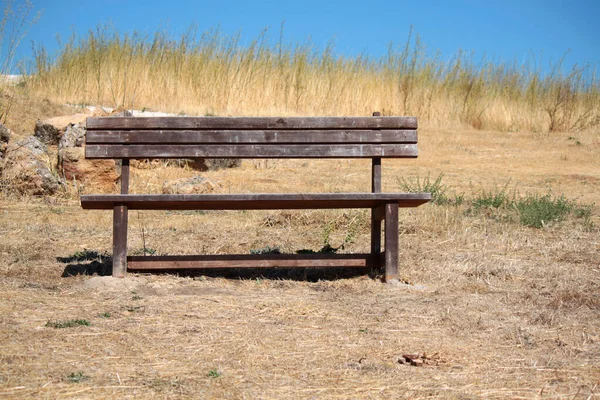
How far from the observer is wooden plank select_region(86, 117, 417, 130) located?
15.9 feet

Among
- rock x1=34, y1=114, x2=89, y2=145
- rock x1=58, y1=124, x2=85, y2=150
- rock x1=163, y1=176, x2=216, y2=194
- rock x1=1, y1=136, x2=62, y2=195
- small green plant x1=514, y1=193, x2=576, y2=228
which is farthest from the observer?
rock x1=34, y1=114, x2=89, y2=145

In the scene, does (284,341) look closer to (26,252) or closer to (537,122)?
(26,252)

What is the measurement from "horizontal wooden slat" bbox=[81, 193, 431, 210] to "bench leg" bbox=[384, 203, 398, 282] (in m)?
0.07

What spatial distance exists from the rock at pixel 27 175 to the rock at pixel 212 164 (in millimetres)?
2315

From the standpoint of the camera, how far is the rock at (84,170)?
8680mm

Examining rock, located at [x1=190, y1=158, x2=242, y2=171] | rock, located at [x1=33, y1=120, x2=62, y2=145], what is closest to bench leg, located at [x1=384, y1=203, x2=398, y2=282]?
rock, located at [x1=190, y1=158, x2=242, y2=171]

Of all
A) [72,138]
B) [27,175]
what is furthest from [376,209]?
[72,138]

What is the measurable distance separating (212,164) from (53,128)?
225 centimetres

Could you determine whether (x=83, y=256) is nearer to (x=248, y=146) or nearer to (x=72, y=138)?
(x=248, y=146)

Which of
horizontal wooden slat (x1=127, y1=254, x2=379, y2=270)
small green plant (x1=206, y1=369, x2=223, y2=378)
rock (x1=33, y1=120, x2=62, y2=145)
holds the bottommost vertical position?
small green plant (x1=206, y1=369, x2=223, y2=378)

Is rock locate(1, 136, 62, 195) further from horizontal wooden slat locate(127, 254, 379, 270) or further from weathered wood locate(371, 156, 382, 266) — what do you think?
weathered wood locate(371, 156, 382, 266)

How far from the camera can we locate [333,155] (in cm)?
491

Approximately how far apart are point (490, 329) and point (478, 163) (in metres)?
8.19

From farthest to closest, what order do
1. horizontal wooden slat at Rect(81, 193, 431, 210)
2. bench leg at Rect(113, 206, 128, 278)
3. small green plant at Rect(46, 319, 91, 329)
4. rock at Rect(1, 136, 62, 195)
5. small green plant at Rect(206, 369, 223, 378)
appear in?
rock at Rect(1, 136, 62, 195), bench leg at Rect(113, 206, 128, 278), horizontal wooden slat at Rect(81, 193, 431, 210), small green plant at Rect(46, 319, 91, 329), small green plant at Rect(206, 369, 223, 378)
